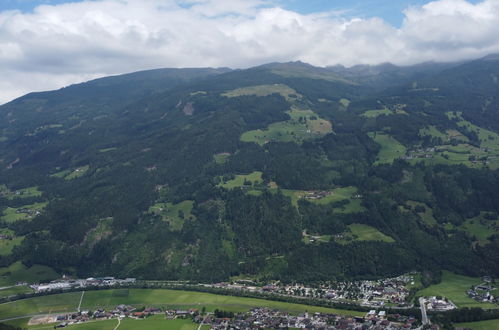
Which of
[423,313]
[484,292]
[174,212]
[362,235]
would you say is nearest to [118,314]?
[174,212]

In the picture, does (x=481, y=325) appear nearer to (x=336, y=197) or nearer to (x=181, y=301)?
(x=181, y=301)

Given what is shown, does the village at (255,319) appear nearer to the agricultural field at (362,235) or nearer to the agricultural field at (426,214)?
the agricultural field at (362,235)

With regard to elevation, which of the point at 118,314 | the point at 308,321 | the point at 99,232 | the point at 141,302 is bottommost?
the point at 141,302

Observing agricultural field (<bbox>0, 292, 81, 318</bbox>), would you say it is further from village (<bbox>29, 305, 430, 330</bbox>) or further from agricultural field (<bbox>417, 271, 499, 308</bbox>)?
agricultural field (<bbox>417, 271, 499, 308</bbox>)

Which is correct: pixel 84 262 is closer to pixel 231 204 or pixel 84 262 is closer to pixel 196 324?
pixel 231 204

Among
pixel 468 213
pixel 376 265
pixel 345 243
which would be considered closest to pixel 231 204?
pixel 345 243

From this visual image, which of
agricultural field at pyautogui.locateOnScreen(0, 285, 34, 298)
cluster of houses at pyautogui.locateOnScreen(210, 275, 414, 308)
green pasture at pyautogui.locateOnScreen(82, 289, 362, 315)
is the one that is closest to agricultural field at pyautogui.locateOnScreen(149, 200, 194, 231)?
green pasture at pyautogui.locateOnScreen(82, 289, 362, 315)
